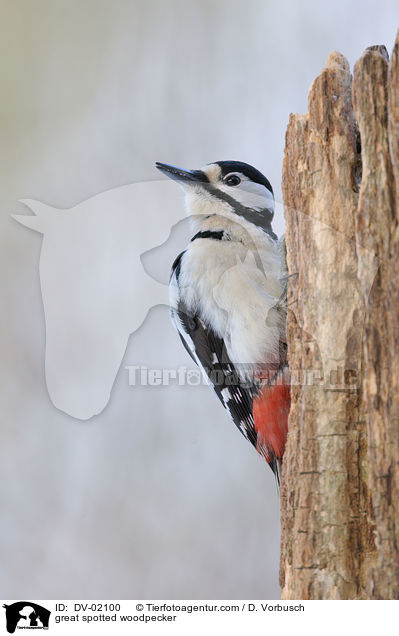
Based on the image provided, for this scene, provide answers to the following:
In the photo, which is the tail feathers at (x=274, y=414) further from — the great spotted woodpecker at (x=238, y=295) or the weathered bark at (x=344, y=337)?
the weathered bark at (x=344, y=337)

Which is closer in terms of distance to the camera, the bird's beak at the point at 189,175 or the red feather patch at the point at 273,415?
the red feather patch at the point at 273,415

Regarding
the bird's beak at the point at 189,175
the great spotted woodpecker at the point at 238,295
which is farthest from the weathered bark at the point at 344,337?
the bird's beak at the point at 189,175

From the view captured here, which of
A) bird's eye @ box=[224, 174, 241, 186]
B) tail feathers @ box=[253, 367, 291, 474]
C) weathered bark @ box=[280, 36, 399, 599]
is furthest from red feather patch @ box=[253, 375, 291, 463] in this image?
bird's eye @ box=[224, 174, 241, 186]

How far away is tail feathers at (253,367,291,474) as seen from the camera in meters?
1.28

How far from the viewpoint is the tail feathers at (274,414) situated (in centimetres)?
128

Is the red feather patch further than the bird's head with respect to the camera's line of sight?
No

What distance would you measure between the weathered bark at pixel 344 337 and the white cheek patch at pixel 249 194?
1.29 ft

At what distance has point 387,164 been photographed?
0.80 m

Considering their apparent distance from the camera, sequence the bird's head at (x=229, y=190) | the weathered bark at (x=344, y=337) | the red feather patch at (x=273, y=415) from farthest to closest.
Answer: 1. the bird's head at (x=229, y=190)
2. the red feather patch at (x=273, y=415)
3. the weathered bark at (x=344, y=337)

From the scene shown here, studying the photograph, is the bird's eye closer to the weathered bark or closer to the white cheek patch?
the white cheek patch

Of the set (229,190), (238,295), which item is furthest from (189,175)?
(238,295)

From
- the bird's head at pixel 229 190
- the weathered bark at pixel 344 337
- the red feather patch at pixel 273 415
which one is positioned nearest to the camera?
the weathered bark at pixel 344 337

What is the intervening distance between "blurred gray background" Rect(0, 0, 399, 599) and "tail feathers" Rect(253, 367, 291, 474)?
41 cm

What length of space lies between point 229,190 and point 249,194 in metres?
0.05
